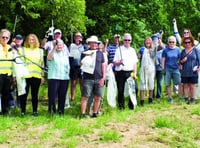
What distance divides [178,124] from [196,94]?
9.19ft

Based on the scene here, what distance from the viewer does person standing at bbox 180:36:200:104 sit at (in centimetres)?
1084

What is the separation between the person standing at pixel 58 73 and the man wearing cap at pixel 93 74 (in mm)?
419

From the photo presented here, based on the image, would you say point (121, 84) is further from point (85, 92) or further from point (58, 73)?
point (58, 73)

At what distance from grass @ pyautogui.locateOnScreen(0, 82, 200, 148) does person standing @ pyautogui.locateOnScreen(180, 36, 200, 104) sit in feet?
2.97

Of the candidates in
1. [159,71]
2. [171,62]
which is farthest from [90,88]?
[159,71]

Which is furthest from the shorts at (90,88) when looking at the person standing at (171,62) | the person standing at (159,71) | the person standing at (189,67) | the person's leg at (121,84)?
the person standing at (159,71)

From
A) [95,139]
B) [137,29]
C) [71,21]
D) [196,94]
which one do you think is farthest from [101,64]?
[137,29]

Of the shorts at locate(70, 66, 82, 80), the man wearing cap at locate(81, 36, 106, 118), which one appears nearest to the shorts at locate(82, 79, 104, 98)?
the man wearing cap at locate(81, 36, 106, 118)

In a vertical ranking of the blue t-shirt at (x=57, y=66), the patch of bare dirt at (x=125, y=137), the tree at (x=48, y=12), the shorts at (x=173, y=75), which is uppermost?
the tree at (x=48, y=12)

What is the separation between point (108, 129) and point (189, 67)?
3452 mm

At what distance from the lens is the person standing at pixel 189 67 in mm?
10844

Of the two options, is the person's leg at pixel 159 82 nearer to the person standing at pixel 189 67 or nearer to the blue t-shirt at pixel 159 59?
the blue t-shirt at pixel 159 59

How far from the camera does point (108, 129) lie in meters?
8.27

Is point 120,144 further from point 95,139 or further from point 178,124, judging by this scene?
point 178,124
